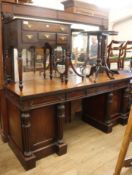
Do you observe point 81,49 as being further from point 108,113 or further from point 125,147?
point 125,147

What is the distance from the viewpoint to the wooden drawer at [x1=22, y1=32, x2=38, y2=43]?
1.81m

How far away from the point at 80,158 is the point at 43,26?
5.01 ft

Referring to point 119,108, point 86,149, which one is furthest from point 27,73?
point 119,108

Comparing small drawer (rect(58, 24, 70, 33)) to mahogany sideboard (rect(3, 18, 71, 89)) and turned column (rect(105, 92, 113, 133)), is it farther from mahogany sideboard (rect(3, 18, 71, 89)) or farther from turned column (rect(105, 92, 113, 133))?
turned column (rect(105, 92, 113, 133))

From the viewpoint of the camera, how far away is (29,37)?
1849 mm

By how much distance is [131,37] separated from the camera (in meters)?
7.74

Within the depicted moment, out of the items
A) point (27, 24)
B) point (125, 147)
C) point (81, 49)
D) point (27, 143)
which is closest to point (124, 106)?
point (81, 49)

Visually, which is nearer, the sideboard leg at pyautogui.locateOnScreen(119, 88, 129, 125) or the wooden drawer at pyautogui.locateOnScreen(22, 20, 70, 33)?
the wooden drawer at pyautogui.locateOnScreen(22, 20, 70, 33)

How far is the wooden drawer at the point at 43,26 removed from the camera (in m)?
1.81

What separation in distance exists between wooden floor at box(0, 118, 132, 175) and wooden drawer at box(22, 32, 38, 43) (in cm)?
133

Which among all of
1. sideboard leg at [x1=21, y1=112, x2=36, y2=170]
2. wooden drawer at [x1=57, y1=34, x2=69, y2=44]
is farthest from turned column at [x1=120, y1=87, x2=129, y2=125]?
sideboard leg at [x1=21, y1=112, x2=36, y2=170]

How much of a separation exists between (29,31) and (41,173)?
4.72ft

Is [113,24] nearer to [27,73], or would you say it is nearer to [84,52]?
[84,52]

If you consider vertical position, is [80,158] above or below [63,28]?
below
